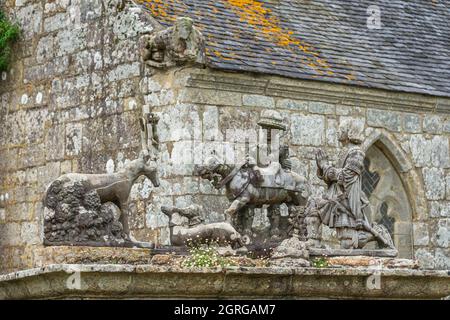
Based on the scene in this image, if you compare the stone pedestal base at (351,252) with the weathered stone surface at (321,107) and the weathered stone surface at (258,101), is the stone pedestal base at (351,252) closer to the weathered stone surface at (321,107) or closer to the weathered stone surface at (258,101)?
the weathered stone surface at (258,101)

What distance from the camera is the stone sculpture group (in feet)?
41.9

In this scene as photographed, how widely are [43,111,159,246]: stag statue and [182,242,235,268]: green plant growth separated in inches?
28.1

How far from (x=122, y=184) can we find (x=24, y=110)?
6.91 meters

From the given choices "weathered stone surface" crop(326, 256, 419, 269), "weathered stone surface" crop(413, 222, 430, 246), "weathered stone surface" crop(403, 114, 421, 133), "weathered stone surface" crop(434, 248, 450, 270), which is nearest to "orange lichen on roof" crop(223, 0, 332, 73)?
"weathered stone surface" crop(403, 114, 421, 133)

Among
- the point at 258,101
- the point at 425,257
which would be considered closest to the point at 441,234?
the point at 425,257

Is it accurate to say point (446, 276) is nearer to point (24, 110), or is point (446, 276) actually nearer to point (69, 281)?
point (69, 281)

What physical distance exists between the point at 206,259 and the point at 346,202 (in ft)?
7.09

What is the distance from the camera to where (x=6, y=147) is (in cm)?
2042

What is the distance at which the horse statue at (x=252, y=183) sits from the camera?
46.5 feet

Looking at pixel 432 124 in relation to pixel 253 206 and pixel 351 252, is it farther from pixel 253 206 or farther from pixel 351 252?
pixel 351 252

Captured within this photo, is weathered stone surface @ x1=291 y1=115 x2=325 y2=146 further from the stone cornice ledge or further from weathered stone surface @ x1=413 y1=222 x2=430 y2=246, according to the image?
the stone cornice ledge

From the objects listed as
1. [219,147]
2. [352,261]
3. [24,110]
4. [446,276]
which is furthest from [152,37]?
[446,276]

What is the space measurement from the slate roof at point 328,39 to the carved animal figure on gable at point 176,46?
27 centimetres
